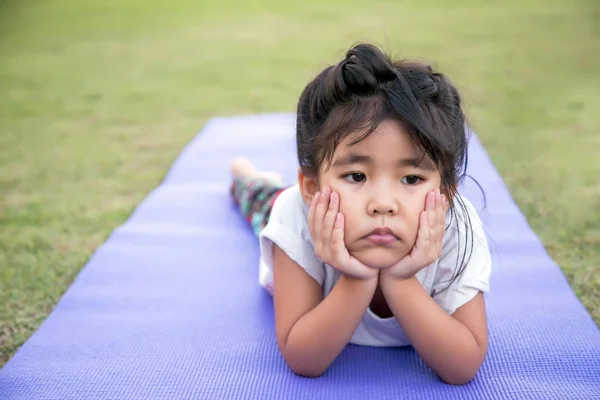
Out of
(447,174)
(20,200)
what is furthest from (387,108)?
(20,200)

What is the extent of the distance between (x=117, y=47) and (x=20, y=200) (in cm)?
460

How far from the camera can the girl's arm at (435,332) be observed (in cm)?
157

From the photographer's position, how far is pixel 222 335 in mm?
1920

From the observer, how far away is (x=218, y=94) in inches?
226

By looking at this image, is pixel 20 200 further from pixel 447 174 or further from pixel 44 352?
pixel 447 174

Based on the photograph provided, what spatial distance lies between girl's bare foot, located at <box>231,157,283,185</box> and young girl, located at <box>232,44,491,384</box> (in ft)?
3.50

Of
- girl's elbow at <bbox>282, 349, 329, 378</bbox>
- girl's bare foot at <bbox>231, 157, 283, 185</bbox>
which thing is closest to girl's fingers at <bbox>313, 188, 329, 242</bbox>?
girl's elbow at <bbox>282, 349, 329, 378</bbox>

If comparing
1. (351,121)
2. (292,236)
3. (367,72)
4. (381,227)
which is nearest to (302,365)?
(292,236)

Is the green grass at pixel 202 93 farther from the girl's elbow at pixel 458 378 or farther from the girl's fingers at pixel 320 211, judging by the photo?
the girl's elbow at pixel 458 378

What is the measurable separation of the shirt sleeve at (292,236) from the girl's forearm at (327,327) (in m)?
0.14

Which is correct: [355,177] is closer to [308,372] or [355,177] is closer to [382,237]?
[382,237]

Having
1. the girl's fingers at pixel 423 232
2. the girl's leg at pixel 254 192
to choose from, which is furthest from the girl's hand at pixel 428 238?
the girl's leg at pixel 254 192

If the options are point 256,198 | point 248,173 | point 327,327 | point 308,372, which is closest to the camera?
point 327,327

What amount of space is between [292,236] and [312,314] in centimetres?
23
